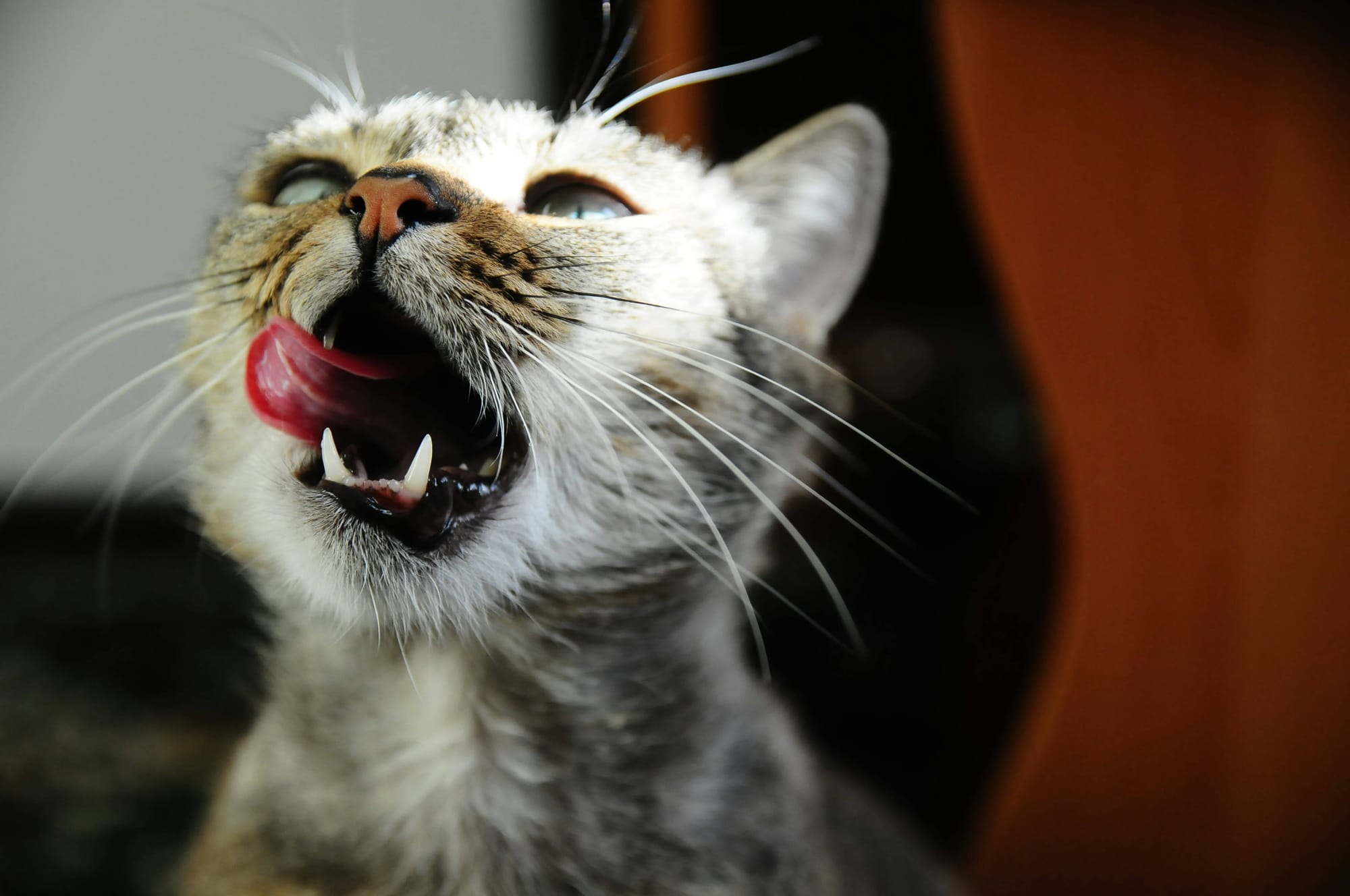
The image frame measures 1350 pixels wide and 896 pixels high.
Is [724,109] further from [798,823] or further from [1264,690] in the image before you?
[1264,690]

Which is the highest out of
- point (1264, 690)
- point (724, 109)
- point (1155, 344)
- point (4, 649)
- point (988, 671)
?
point (1155, 344)

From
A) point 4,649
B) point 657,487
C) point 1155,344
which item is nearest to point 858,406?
point 657,487

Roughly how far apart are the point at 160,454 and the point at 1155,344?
2.93ft

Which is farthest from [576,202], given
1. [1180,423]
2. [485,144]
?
[1180,423]

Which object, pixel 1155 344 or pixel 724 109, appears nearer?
pixel 724 109

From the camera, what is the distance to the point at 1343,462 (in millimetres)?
937

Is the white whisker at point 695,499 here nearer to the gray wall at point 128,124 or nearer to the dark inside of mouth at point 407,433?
the dark inside of mouth at point 407,433

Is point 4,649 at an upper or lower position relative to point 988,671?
lower

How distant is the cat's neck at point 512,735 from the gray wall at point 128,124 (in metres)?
0.18

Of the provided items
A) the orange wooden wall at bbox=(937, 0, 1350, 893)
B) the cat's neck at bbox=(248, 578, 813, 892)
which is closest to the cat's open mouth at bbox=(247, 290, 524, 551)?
the cat's neck at bbox=(248, 578, 813, 892)

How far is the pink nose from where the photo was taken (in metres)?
0.40

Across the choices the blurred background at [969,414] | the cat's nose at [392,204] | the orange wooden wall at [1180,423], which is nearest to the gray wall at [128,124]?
the blurred background at [969,414]

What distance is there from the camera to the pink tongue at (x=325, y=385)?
396mm

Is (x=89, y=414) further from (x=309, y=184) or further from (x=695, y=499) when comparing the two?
(x=695, y=499)
